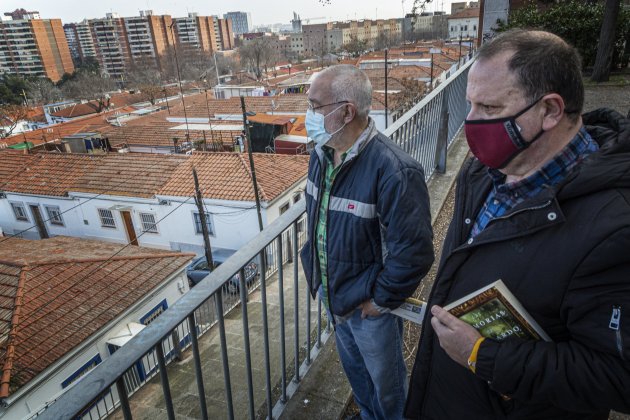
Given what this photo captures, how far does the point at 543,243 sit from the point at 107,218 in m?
21.1

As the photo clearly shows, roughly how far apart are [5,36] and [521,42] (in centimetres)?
10476

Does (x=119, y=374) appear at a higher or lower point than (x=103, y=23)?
lower

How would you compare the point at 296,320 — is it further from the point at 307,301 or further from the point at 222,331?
the point at 222,331

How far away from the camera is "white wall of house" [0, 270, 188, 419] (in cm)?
799

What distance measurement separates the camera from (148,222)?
1855 centimetres

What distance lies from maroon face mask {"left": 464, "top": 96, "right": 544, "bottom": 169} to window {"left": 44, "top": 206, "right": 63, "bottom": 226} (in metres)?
22.5

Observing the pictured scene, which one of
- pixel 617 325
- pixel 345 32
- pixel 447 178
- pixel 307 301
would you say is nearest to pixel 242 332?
pixel 307 301

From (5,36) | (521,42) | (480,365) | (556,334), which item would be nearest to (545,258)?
(556,334)

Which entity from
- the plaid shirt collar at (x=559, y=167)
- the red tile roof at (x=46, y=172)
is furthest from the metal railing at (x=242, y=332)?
the red tile roof at (x=46, y=172)

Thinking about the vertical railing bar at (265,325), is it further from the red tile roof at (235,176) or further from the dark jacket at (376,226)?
the red tile roof at (235,176)

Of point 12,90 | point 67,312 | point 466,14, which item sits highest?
point 466,14

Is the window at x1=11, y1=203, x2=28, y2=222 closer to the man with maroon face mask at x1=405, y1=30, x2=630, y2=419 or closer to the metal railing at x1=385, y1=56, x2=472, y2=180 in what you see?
the metal railing at x1=385, y1=56, x2=472, y2=180

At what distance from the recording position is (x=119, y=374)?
96 cm

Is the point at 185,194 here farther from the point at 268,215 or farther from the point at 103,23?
the point at 103,23
